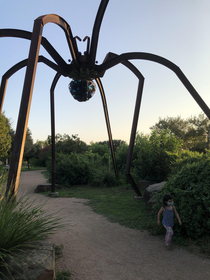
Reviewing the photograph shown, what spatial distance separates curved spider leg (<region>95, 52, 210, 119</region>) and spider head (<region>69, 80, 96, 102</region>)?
43cm

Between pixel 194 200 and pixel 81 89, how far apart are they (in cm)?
343

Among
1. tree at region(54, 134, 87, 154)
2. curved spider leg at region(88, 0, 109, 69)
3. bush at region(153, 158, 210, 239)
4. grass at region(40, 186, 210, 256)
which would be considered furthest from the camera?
tree at region(54, 134, 87, 154)

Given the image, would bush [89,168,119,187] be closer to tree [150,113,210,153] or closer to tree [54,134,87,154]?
tree [54,134,87,154]

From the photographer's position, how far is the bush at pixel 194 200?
12.7 feet

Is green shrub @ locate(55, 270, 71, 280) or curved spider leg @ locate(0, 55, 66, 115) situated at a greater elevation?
curved spider leg @ locate(0, 55, 66, 115)

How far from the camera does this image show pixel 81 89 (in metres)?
5.37

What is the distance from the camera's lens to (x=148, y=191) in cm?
636

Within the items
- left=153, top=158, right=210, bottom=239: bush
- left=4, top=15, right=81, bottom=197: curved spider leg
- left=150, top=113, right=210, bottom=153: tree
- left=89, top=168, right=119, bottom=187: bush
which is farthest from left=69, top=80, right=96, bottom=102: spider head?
left=150, top=113, right=210, bottom=153: tree

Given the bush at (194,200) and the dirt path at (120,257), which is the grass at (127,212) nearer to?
the dirt path at (120,257)

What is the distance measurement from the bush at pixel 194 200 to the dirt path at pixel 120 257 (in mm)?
528

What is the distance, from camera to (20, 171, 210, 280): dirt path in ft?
9.32

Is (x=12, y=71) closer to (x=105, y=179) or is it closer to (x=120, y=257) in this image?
(x=120, y=257)

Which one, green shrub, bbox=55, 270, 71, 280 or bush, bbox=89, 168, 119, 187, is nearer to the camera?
green shrub, bbox=55, 270, 71, 280

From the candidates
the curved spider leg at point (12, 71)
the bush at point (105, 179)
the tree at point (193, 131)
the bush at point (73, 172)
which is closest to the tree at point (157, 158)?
the bush at point (105, 179)
